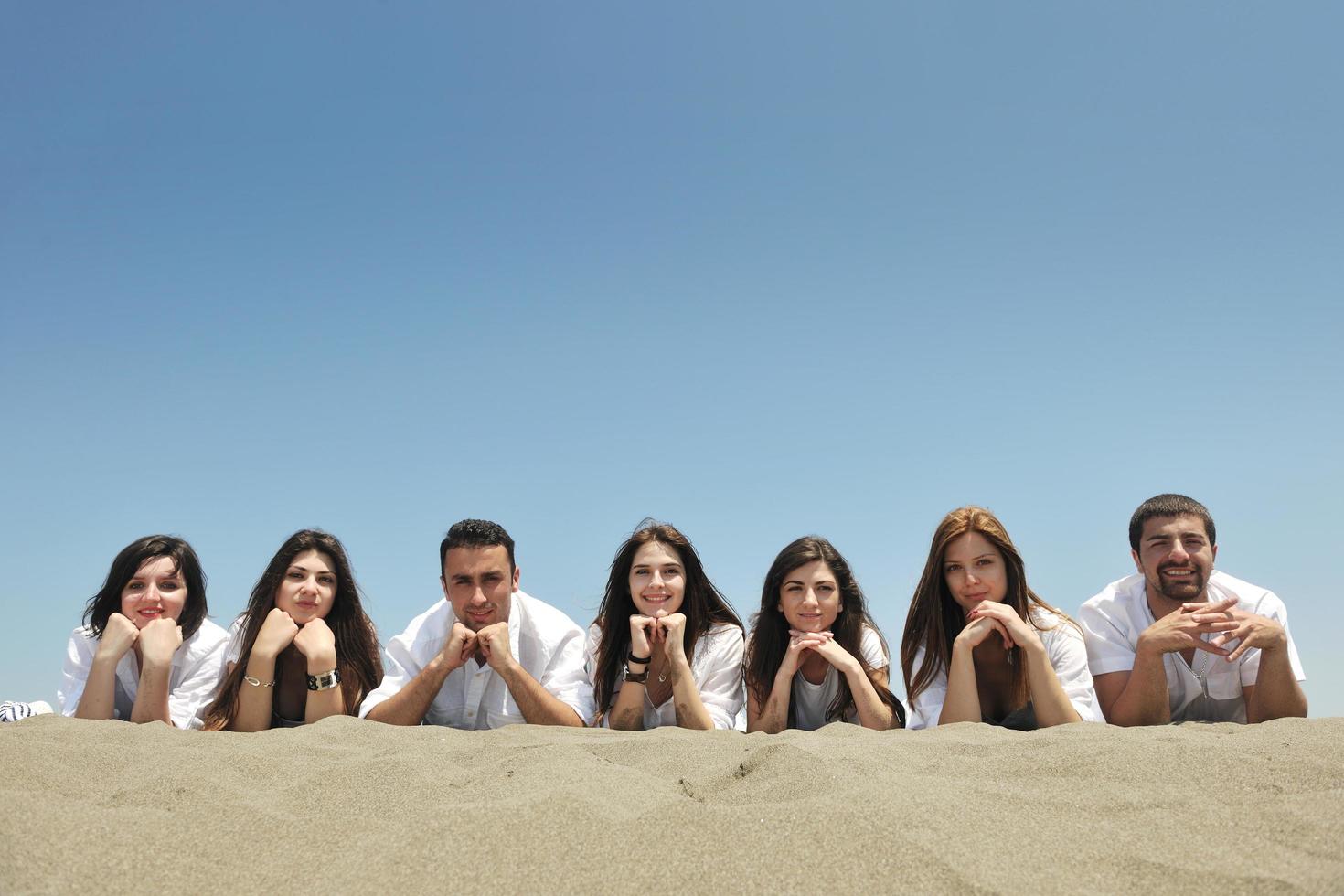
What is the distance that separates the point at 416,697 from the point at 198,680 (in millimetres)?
1790

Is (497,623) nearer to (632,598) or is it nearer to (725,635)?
(632,598)

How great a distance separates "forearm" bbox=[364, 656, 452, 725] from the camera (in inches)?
241

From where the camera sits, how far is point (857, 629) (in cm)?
679

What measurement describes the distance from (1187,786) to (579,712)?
399 cm

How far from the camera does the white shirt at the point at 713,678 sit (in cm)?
651

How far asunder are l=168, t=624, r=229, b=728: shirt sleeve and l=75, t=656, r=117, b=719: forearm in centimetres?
38

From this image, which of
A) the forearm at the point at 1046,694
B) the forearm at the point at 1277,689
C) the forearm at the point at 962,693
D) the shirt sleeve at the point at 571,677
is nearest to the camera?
the forearm at the point at 1046,694

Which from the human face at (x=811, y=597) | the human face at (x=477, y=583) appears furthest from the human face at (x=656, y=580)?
the human face at (x=477, y=583)

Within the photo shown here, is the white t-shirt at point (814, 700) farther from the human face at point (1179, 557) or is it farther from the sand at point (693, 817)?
the human face at point (1179, 557)

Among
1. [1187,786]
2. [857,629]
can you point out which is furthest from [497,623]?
[1187,786]

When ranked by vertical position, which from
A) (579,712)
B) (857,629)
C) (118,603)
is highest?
(118,603)

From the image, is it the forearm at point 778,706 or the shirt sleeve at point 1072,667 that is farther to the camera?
the forearm at point 778,706

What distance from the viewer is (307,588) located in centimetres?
673

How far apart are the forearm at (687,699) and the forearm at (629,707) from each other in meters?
0.26
